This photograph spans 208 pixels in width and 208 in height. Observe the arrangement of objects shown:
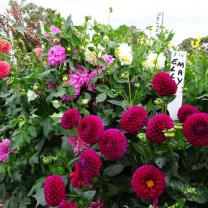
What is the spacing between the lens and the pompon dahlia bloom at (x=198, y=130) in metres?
1.88

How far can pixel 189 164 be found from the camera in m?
2.17

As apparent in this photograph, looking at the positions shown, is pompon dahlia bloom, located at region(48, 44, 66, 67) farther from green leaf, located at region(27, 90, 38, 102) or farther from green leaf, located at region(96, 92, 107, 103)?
green leaf, located at region(96, 92, 107, 103)

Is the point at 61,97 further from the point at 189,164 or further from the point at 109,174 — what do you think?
the point at 189,164

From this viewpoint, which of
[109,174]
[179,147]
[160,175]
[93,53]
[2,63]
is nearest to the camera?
[160,175]

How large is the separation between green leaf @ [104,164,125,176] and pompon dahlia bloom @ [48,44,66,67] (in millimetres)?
869

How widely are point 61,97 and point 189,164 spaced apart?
3.03ft

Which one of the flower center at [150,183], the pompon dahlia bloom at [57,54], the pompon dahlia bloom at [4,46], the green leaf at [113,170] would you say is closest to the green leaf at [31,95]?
the pompon dahlia bloom at [57,54]

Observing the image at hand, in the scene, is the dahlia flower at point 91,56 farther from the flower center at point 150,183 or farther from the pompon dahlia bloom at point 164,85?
the flower center at point 150,183

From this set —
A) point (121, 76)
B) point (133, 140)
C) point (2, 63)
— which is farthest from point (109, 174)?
point (2, 63)

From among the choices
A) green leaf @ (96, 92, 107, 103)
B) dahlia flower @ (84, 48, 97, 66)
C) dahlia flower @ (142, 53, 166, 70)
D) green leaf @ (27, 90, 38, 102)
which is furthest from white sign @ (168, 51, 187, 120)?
green leaf @ (27, 90, 38, 102)

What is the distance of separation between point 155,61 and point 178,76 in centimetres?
25

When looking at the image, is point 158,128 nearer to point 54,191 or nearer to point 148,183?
point 148,183

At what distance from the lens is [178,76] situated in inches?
97.3

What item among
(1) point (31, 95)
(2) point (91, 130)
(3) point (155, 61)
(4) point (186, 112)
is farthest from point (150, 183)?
(1) point (31, 95)
